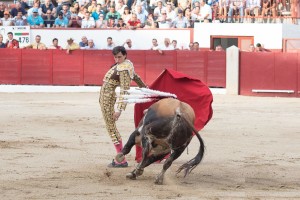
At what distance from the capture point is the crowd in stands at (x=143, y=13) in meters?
20.6

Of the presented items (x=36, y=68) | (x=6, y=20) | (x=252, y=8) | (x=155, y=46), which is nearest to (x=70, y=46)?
(x=36, y=68)

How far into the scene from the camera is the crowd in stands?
20609mm

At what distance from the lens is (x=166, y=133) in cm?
719

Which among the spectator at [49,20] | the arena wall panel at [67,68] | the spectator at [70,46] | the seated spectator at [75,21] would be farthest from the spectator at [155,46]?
the spectator at [49,20]

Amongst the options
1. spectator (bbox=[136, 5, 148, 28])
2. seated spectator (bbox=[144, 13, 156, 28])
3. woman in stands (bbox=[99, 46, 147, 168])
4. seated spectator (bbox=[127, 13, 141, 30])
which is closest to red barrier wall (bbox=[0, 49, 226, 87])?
seated spectator (bbox=[127, 13, 141, 30])

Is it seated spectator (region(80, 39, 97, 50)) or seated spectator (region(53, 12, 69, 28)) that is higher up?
seated spectator (region(53, 12, 69, 28))

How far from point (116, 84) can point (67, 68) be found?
12.2m

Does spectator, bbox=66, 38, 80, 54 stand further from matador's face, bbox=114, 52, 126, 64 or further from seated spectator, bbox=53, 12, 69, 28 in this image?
matador's face, bbox=114, 52, 126, 64

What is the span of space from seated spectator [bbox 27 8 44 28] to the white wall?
358cm

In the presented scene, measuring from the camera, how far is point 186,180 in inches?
301

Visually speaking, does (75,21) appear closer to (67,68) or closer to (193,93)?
(67,68)

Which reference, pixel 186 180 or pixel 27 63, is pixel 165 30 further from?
pixel 186 180

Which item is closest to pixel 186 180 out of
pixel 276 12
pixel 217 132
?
pixel 217 132

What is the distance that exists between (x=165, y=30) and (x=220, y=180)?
13.0 meters
